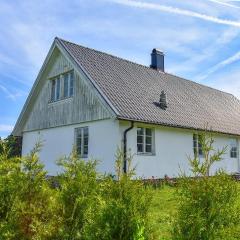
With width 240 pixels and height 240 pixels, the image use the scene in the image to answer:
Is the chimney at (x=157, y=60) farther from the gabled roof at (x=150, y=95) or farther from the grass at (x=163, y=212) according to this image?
the grass at (x=163, y=212)

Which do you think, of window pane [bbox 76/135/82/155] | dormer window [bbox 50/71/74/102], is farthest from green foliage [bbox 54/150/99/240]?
dormer window [bbox 50/71/74/102]

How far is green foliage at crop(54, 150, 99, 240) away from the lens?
5.09 m

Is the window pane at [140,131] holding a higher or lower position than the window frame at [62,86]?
lower

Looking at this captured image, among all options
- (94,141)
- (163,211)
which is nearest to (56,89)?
(94,141)

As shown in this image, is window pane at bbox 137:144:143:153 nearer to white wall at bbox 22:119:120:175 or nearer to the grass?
white wall at bbox 22:119:120:175

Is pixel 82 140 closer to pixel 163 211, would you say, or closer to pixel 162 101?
pixel 162 101

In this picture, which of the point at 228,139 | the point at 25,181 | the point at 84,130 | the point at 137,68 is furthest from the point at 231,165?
the point at 25,181

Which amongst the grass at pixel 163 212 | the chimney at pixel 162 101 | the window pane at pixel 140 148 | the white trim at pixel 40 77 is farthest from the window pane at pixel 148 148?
the white trim at pixel 40 77

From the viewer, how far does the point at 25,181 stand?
5746 millimetres

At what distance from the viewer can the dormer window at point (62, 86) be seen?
59.1 feet

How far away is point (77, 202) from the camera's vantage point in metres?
5.12

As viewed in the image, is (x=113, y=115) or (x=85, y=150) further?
(x=85, y=150)

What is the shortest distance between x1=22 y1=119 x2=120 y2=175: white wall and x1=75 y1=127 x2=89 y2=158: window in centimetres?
24

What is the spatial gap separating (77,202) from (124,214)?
835 millimetres
